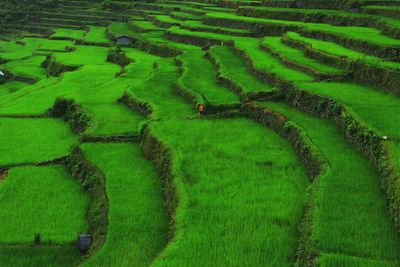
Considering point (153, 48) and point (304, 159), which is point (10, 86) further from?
point (304, 159)

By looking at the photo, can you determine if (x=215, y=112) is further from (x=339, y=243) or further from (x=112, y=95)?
(x=339, y=243)

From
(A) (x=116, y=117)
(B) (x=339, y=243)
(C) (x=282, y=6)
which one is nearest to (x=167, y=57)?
(C) (x=282, y=6)

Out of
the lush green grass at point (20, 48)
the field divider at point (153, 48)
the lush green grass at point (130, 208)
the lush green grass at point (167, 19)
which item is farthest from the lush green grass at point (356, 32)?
the lush green grass at point (20, 48)

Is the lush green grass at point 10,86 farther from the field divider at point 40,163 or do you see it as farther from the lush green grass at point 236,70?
the field divider at point 40,163

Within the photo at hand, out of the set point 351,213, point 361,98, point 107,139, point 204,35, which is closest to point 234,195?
point 351,213

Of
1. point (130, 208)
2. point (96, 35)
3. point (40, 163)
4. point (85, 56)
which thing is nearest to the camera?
point (130, 208)

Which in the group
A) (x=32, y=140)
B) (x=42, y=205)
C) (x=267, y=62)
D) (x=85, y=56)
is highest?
(x=267, y=62)
